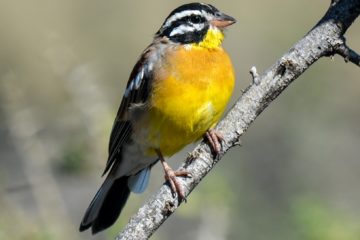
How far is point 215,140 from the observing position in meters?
5.07

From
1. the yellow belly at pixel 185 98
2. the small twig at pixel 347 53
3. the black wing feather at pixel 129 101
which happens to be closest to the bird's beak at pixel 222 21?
the yellow belly at pixel 185 98

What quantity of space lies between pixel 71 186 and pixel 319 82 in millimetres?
2543

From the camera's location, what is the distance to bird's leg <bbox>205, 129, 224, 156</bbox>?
476cm

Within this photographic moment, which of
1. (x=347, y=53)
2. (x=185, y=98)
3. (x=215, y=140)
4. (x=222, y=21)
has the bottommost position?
(x=347, y=53)

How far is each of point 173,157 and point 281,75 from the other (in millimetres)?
5825

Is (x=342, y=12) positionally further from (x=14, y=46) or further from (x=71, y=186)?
(x=14, y=46)

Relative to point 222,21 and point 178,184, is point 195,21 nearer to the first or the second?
point 222,21

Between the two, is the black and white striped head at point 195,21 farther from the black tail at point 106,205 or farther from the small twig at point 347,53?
the small twig at point 347,53

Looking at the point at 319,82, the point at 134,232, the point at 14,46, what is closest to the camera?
the point at 134,232

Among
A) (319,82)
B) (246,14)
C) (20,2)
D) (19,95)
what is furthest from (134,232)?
(20,2)

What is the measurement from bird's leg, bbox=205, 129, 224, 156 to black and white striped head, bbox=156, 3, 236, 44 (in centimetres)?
107

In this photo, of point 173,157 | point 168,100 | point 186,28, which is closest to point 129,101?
point 168,100

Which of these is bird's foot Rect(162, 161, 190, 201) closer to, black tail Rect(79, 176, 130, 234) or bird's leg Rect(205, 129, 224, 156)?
bird's leg Rect(205, 129, 224, 156)

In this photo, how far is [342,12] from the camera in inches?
180
